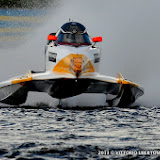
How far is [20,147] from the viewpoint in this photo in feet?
24.4

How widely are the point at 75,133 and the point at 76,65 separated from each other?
3839mm

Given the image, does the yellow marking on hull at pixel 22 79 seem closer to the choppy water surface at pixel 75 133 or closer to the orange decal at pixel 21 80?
the orange decal at pixel 21 80

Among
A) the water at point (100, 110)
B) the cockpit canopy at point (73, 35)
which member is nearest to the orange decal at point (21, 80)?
the water at point (100, 110)

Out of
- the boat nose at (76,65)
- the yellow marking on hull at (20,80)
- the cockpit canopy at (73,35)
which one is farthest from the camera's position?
the cockpit canopy at (73,35)

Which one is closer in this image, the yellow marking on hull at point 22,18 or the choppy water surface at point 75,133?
the choppy water surface at point 75,133

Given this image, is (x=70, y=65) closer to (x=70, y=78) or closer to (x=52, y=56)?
(x=70, y=78)

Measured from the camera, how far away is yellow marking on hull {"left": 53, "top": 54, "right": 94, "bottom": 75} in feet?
40.2

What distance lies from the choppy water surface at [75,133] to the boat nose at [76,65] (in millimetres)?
1076

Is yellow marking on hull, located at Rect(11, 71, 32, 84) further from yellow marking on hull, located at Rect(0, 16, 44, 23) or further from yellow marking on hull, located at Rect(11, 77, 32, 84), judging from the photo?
yellow marking on hull, located at Rect(0, 16, 44, 23)

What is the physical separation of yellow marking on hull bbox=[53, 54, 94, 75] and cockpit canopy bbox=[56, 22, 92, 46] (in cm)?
76

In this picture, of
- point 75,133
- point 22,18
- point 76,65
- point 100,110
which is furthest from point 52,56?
point 22,18

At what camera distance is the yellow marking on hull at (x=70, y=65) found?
40.2 feet

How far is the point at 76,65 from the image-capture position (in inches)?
477

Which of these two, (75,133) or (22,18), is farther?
(22,18)
